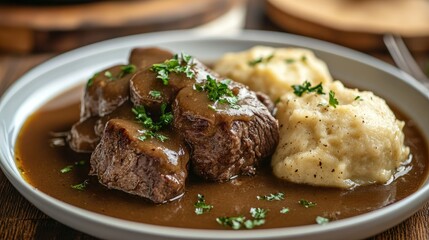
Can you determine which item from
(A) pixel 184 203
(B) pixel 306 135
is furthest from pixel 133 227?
(B) pixel 306 135

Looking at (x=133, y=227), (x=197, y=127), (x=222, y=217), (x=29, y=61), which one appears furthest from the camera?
(x=29, y=61)

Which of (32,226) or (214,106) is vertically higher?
(214,106)

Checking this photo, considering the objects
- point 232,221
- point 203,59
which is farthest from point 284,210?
point 203,59

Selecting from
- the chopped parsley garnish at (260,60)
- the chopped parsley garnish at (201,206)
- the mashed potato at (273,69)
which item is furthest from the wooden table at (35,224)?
the chopped parsley garnish at (260,60)

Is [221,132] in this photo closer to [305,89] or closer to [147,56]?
[305,89]

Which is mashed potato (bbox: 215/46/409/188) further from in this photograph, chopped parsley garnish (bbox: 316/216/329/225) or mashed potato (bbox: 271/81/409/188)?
chopped parsley garnish (bbox: 316/216/329/225)

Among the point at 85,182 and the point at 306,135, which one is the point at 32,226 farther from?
the point at 306,135

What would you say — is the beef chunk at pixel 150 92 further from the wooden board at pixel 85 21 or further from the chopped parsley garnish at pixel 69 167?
the wooden board at pixel 85 21
